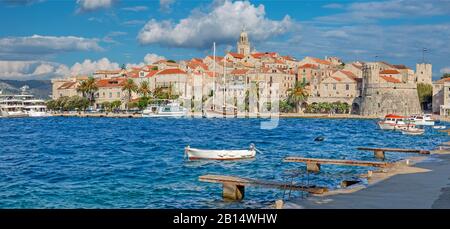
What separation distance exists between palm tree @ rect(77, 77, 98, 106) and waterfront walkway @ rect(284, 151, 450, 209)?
111383 mm

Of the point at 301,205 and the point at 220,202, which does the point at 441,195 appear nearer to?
the point at 301,205

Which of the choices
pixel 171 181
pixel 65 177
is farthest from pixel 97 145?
pixel 171 181

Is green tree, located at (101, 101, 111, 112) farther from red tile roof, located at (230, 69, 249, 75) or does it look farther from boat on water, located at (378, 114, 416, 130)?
boat on water, located at (378, 114, 416, 130)

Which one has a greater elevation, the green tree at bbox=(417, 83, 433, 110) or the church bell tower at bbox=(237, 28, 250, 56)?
the church bell tower at bbox=(237, 28, 250, 56)

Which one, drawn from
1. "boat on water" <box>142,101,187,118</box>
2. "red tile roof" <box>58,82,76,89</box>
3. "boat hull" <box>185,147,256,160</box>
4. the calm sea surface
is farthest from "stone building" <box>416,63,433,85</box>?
"boat hull" <box>185,147,256,160</box>

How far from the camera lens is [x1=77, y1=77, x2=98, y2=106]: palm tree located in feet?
410

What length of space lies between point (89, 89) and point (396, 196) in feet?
380

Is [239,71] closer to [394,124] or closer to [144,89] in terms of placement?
[144,89]

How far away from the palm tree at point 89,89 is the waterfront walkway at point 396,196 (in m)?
111

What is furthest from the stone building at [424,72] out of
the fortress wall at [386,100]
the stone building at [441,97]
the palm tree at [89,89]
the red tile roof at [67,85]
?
the red tile roof at [67,85]

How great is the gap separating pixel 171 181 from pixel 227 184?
5.78 metres

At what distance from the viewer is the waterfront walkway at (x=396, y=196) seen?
13617 mm

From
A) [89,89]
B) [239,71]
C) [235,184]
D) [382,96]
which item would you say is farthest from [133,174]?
[89,89]

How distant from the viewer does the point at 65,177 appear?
24.3 metres
